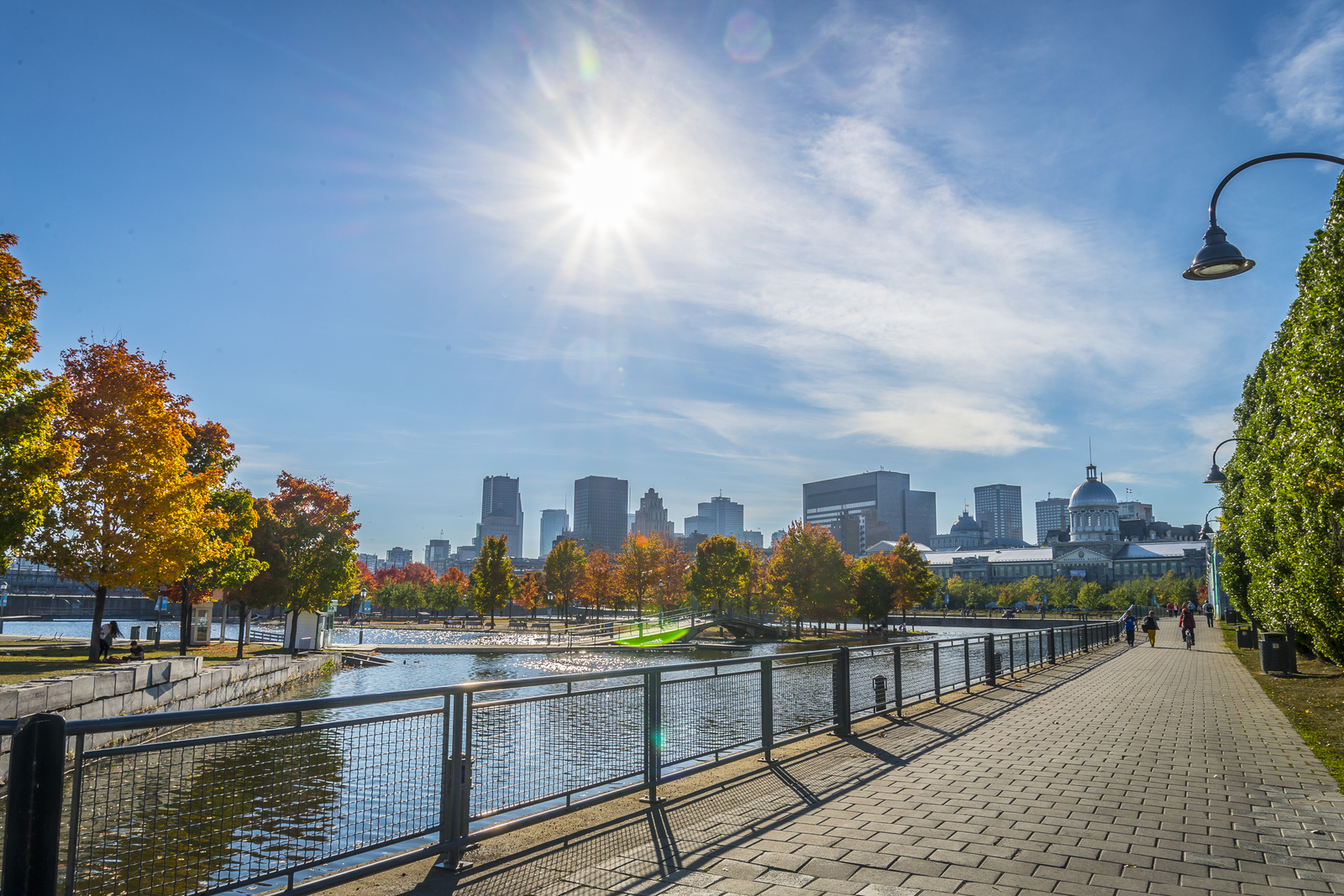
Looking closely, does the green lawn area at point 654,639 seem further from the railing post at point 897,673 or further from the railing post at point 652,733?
the railing post at point 652,733

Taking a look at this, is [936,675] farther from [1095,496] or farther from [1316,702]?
[1095,496]

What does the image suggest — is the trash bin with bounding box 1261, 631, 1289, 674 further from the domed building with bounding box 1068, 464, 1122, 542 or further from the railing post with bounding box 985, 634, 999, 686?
the domed building with bounding box 1068, 464, 1122, 542

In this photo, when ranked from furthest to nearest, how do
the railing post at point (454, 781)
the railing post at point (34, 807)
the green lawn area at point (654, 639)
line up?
the green lawn area at point (654, 639)
the railing post at point (454, 781)
the railing post at point (34, 807)

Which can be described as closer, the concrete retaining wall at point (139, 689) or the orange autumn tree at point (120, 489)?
the concrete retaining wall at point (139, 689)

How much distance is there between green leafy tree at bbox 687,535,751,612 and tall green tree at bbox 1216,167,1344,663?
131 feet

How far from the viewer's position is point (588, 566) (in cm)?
7569

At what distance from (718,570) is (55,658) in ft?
144

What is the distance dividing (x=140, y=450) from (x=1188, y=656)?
33221mm

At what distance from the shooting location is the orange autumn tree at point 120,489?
21500 mm

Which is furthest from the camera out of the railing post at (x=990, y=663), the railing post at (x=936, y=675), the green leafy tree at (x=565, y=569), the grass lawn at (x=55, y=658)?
the green leafy tree at (x=565, y=569)

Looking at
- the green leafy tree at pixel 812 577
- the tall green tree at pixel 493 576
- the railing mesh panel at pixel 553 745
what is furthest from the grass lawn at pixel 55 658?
the green leafy tree at pixel 812 577

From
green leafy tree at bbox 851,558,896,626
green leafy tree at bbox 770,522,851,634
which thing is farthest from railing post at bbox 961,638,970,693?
green leafy tree at bbox 851,558,896,626

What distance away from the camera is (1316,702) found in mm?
14680

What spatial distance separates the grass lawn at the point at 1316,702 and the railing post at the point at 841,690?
5.19 meters
